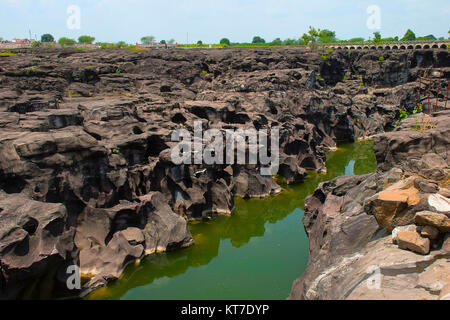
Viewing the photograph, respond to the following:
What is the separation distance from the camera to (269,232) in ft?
71.5

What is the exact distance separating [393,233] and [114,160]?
14.3 meters

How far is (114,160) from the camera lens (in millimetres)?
19062

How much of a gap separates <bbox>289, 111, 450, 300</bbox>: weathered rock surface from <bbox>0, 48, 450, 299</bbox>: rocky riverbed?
17.6 inches

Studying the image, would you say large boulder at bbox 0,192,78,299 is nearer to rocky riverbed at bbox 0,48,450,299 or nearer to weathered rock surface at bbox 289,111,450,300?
rocky riverbed at bbox 0,48,450,299

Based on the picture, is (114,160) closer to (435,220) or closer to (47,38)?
(435,220)

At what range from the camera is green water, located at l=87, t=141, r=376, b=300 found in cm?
1564

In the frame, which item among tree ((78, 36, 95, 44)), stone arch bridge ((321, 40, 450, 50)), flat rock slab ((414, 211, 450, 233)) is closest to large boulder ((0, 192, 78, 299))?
flat rock slab ((414, 211, 450, 233))

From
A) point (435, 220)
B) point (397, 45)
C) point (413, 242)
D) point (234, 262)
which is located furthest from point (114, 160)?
point (397, 45)

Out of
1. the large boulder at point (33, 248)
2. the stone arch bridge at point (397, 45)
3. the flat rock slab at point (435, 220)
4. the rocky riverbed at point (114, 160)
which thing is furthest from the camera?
the stone arch bridge at point (397, 45)

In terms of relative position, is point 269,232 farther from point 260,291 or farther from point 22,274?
point 22,274

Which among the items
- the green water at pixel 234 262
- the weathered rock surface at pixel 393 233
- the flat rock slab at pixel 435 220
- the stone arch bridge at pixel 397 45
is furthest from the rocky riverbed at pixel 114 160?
the stone arch bridge at pixel 397 45

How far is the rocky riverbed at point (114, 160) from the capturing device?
44.5 ft

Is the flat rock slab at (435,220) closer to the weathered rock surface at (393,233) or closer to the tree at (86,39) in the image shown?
the weathered rock surface at (393,233)

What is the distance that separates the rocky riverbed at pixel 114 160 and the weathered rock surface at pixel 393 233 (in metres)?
0.45
